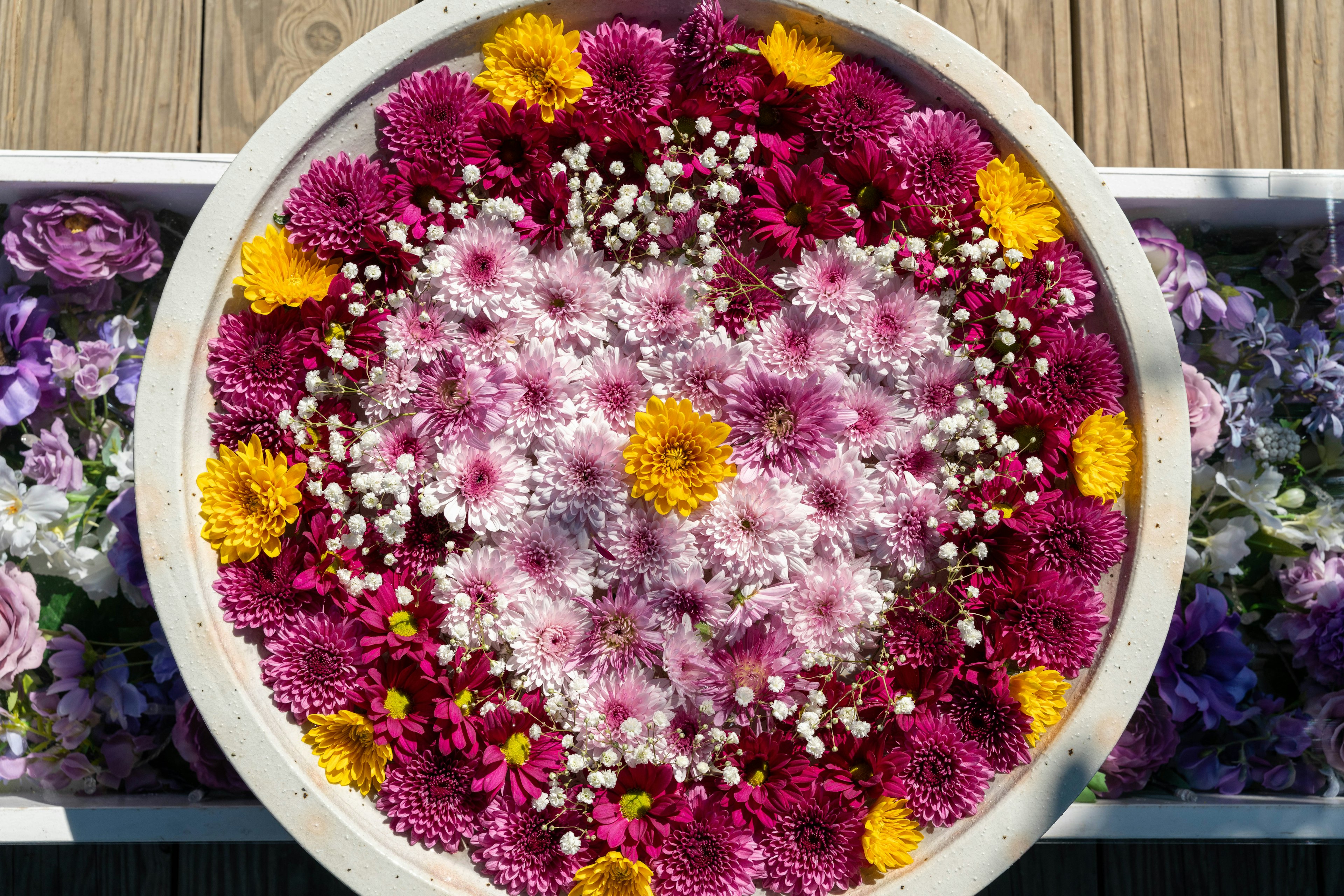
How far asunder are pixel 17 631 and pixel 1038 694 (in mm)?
1323

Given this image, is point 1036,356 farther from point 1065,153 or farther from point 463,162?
point 463,162

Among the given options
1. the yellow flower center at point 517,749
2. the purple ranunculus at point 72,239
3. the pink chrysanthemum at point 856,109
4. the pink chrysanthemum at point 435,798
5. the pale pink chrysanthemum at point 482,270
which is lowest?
the pink chrysanthemum at point 435,798

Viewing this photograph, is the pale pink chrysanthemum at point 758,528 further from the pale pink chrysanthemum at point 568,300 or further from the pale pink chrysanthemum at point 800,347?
the pale pink chrysanthemum at point 568,300

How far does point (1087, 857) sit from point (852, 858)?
2.46ft

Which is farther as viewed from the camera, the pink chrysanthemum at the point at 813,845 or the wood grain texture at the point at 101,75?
the wood grain texture at the point at 101,75

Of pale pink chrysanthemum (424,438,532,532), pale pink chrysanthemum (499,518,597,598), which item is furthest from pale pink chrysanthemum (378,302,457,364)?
pale pink chrysanthemum (499,518,597,598)

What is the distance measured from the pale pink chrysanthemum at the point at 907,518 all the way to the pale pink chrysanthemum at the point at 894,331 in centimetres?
14

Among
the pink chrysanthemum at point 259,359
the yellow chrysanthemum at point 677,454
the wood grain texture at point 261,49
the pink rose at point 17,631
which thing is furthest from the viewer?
the wood grain texture at point 261,49

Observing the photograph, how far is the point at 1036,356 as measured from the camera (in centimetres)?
103

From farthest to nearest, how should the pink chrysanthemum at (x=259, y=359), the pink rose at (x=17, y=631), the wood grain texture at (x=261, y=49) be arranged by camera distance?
the wood grain texture at (x=261, y=49) → the pink rose at (x=17, y=631) → the pink chrysanthemum at (x=259, y=359)

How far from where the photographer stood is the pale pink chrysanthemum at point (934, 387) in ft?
3.32

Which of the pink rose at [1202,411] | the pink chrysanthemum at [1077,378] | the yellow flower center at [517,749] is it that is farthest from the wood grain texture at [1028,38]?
the yellow flower center at [517,749]

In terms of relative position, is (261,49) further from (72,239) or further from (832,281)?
(832,281)

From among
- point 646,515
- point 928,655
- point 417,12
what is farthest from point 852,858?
point 417,12
